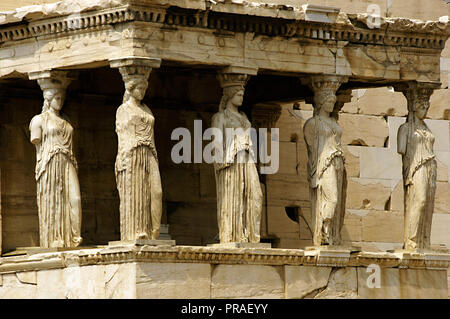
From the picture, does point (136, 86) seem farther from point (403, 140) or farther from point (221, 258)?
point (403, 140)

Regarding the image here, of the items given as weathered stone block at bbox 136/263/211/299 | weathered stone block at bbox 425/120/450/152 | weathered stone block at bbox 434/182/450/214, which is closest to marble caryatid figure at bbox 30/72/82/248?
weathered stone block at bbox 136/263/211/299

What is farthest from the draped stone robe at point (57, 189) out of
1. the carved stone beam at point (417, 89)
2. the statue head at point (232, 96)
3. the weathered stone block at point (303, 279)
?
the carved stone beam at point (417, 89)

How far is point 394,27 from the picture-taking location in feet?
62.4

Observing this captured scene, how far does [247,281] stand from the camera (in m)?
18.0

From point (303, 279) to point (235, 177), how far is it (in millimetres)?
1211

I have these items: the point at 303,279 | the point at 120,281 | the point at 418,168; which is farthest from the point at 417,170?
the point at 120,281

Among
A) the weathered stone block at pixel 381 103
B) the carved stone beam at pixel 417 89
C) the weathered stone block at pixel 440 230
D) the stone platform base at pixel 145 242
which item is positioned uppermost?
the weathered stone block at pixel 381 103

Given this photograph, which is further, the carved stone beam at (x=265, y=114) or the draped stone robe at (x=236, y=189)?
the carved stone beam at (x=265, y=114)

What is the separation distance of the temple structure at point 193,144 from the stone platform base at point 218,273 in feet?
0.05

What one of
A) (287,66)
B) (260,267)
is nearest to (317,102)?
(287,66)

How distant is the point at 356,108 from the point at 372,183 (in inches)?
34.6

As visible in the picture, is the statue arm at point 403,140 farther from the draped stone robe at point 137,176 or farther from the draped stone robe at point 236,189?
the draped stone robe at point 137,176

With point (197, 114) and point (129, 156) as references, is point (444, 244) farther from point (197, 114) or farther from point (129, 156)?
point (129, 156)

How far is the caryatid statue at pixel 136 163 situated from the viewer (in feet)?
57.4
